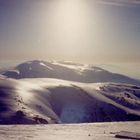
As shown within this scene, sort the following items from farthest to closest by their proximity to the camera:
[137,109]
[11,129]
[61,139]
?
[137,109], [11,129], [61,139]

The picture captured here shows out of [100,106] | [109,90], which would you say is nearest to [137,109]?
[100,106]

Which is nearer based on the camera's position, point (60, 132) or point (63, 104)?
point (60, 132)

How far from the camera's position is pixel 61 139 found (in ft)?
93.6

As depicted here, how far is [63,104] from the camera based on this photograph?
132 metres

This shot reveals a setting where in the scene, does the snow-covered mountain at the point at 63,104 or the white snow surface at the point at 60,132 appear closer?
the white snow surface at the point at 60,132

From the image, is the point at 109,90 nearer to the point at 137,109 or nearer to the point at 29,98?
the point at 137,109

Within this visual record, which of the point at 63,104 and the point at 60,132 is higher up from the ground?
the point at 60,132

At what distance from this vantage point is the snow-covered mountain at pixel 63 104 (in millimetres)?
99806

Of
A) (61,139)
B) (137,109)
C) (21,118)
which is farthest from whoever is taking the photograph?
(137,109)

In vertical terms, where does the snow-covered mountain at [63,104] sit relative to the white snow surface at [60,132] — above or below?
below

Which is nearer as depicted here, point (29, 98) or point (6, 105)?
point (6, 105)

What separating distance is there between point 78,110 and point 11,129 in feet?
314

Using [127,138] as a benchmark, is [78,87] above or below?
below

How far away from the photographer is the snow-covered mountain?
99.8m
